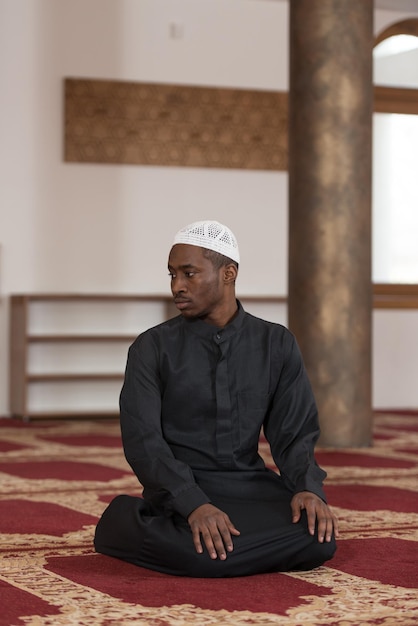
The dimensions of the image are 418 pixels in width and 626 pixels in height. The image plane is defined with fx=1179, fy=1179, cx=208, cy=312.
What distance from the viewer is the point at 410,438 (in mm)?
7102

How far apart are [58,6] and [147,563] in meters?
6.18

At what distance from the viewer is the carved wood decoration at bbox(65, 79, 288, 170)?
27.9 feet

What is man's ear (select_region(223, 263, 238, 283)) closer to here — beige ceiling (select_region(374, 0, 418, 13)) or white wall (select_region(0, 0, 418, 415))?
white wall (select_region(0, 0, 418, 415))

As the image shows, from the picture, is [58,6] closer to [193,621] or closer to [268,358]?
[268,358]

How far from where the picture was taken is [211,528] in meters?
2.83

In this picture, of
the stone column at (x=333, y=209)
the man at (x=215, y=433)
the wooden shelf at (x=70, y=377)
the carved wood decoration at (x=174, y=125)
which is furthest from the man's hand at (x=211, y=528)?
the carved wood decoration at (x=174, y=125)

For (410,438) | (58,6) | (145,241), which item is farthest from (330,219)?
(58,6)

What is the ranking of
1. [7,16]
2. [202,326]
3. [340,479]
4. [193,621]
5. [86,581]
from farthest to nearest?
[7,16], [340,479], [202,326], [86,581], [193,621]

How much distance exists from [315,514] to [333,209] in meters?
3.63

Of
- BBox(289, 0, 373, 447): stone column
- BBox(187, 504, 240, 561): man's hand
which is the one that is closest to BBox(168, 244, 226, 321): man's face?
BBox(187, 504, 240, 561): man's hand

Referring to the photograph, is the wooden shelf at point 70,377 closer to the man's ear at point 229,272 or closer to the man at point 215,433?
the man at point 215,433

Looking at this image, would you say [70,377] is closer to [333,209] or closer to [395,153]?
[333,209]

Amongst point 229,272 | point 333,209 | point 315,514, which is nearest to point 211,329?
point 229,272

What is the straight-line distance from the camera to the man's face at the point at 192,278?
3.05m
